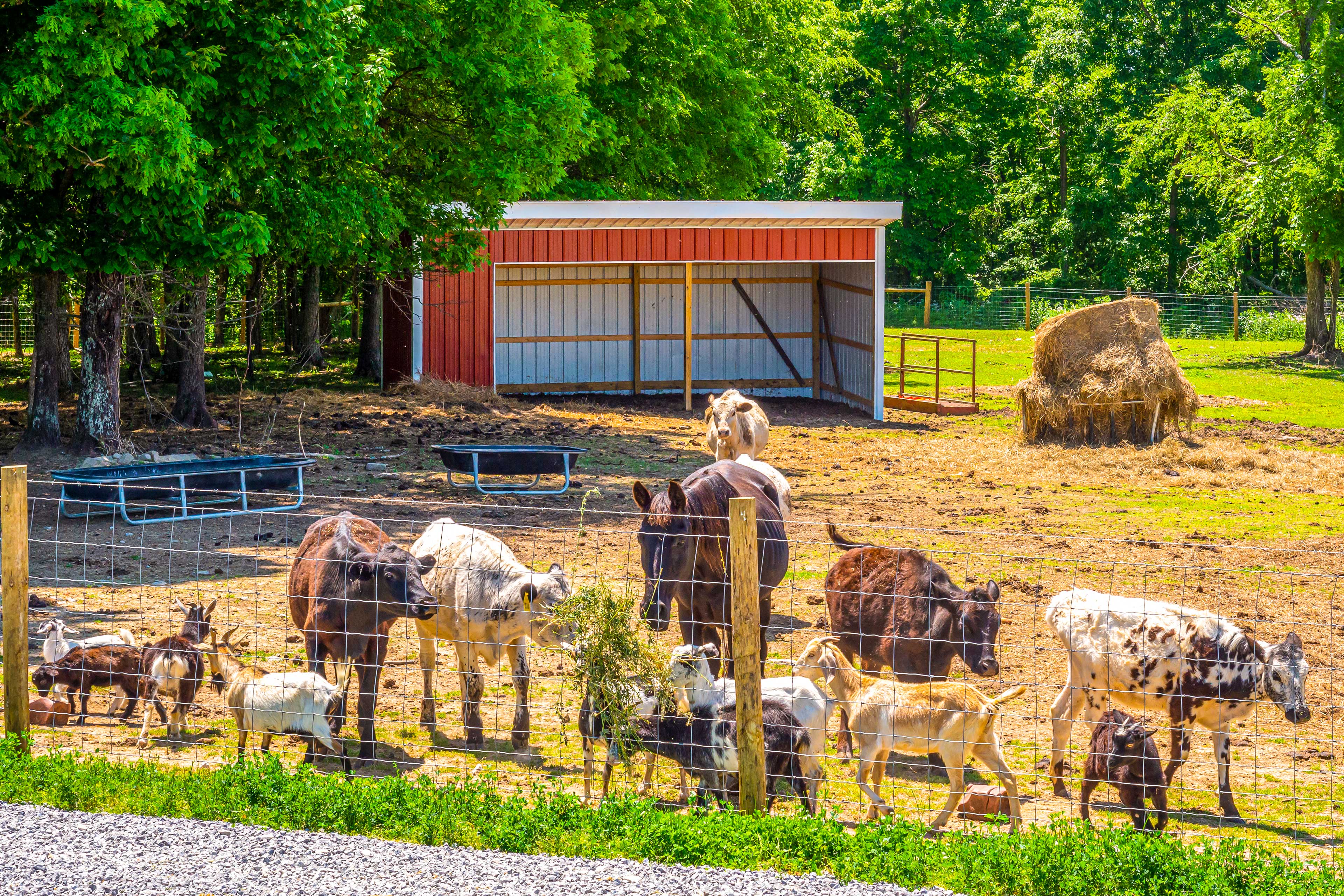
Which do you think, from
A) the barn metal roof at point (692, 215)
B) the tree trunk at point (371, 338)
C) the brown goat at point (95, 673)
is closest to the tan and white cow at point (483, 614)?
the brown goat at point (95, 673)

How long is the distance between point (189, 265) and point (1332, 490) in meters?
13.5

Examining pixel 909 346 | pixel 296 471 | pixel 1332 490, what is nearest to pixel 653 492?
pixel 296 471

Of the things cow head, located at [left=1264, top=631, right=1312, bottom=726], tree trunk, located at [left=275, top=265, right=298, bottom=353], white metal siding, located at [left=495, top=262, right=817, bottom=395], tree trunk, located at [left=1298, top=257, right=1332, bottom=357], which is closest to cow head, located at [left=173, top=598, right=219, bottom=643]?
cow head, located at [left=1264, top=631, right=1312, bottom=726]

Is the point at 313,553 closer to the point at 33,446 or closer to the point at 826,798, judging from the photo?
the point at 826,798

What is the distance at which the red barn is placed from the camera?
23.0 m

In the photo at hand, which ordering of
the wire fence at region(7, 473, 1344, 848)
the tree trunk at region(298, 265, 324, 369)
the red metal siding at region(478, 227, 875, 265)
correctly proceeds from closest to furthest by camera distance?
the wire fence at region(7, 473, 1344, 848)
the red metal siding at region(478, 227, 875, 265)
the tree trunk at region(298, 265, 324, 369)

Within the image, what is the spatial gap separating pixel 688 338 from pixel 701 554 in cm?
1581

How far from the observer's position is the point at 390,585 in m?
6.86

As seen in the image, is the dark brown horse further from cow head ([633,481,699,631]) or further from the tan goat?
the tan goat

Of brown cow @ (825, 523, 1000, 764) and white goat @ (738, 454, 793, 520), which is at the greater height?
white goat @ (738, 454, 793, 520)

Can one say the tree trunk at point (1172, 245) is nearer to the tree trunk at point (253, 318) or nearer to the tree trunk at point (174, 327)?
the tree trunk at point (253, 318)

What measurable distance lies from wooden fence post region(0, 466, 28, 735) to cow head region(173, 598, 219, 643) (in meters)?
0.96

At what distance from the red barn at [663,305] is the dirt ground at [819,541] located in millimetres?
1311

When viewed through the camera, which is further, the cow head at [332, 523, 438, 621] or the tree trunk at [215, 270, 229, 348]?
the tree trunk at [215, 270, 229, 348]
